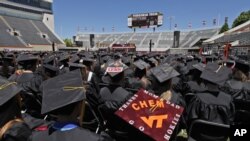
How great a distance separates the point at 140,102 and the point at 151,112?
0.19m

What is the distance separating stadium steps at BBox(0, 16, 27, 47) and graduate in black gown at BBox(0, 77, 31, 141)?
134 ft

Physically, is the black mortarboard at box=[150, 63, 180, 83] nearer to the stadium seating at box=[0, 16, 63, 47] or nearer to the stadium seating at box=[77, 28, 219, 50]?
the stadium seating at box=[0, 16, 63, 47]

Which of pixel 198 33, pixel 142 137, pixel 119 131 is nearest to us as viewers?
pixel 142 137

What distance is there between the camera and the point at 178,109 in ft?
9.92

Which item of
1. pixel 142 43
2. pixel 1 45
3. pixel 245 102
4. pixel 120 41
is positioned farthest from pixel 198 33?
pixel 245 102

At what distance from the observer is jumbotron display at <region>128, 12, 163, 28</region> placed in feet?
172

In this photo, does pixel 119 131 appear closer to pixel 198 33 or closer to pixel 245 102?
pixel 245 102

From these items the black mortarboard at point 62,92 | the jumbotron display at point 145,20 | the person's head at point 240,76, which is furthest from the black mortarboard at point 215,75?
the jumbotron display at point 145,20

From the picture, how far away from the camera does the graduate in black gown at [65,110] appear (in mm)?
2000

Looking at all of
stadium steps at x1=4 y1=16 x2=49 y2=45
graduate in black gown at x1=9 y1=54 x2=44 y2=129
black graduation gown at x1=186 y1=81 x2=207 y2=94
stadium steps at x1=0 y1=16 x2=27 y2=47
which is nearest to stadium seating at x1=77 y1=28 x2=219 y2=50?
stadium steps at x1=4 y1=16 x2=49 y2=45

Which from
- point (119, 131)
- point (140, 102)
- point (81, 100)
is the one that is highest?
point (81, 100)

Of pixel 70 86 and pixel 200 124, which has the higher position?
pixel 70 86

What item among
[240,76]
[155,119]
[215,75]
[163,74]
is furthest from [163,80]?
[240,76]

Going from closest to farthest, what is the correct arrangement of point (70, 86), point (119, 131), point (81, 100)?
point (81, 100), point (70, 86), point (119, 131)
